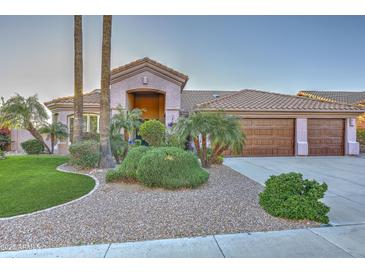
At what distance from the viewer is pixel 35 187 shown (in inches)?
261

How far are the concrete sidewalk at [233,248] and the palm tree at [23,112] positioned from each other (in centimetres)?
1264

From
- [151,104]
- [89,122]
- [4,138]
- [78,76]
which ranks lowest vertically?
[4,138]

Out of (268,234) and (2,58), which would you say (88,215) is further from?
(2,58)

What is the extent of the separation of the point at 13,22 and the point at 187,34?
22.7 feet

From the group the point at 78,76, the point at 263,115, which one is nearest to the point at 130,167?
the point at 78,76

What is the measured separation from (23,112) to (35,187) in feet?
30.4

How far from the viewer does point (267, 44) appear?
40.7 ft

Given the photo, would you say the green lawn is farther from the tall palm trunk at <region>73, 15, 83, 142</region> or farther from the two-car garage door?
the two-car garage door

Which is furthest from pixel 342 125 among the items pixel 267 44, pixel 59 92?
pixel 59 92

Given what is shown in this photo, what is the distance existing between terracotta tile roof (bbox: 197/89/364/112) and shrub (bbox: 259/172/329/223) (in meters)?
9.67

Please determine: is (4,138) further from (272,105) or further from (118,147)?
(272,105)

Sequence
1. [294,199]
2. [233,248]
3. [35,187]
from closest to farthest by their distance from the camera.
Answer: [233,248], [294,199], [35,187]

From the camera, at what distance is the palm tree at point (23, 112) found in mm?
13484
